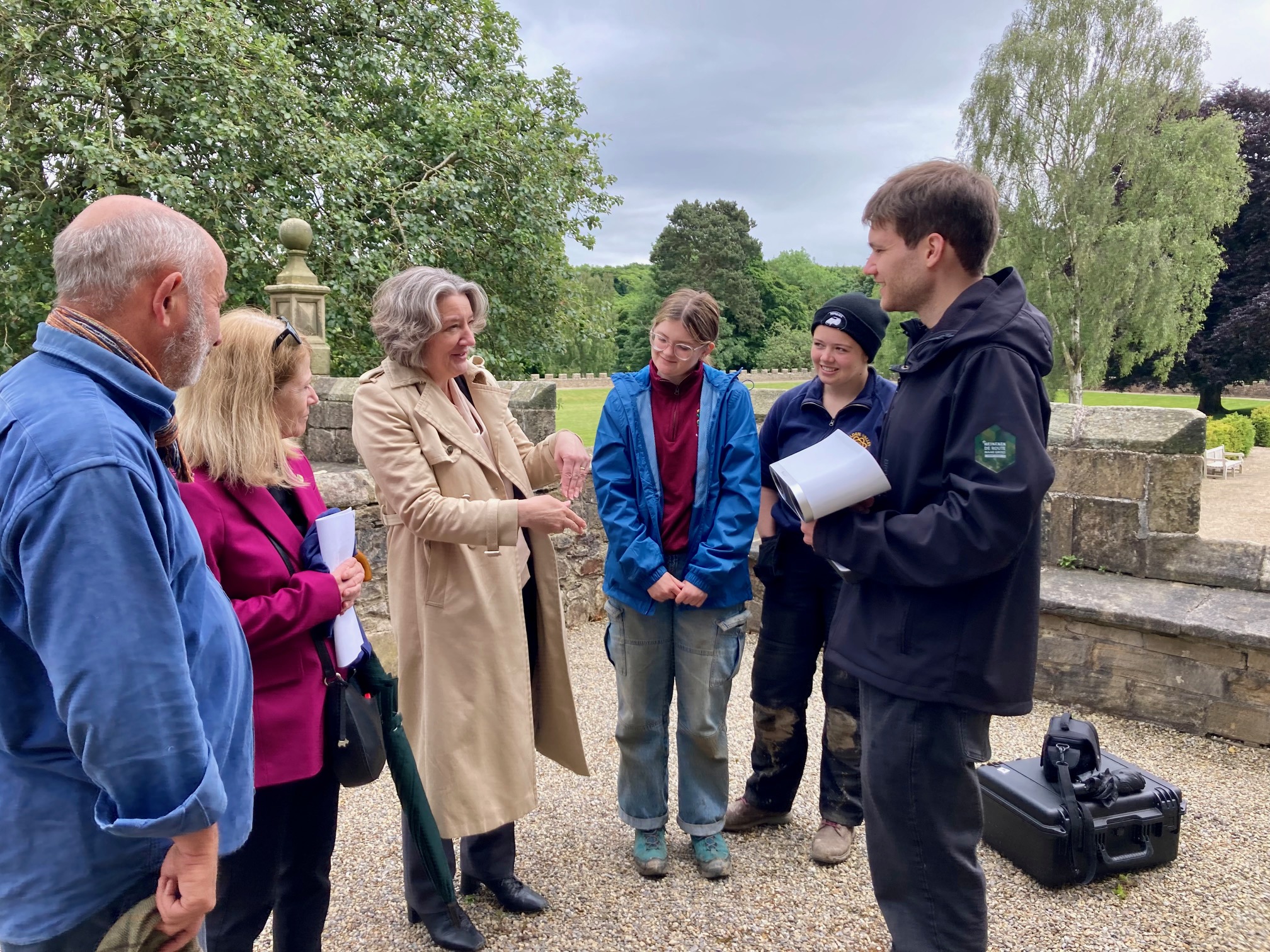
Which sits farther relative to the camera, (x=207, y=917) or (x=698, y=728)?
(x=698, y=728)

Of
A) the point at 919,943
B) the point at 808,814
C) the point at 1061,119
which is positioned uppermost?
the point at 1061,119

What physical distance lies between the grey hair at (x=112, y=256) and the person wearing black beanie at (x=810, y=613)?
2248 millimetres

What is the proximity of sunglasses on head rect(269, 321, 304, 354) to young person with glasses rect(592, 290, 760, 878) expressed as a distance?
3.90 ft

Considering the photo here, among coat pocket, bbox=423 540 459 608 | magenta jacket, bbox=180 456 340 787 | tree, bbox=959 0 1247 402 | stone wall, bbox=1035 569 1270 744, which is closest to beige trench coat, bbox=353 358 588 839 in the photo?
coat pocket, bbox=423 540 459 608

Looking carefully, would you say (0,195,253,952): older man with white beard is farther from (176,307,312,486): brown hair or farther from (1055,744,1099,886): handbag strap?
(1055,744,1099,886): handbag strap

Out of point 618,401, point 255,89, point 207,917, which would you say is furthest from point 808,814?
point 255,89

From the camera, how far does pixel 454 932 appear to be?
2578mm

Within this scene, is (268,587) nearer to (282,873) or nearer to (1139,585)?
(282,873)

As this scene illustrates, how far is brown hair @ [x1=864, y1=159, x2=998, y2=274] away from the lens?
1805 millimetres

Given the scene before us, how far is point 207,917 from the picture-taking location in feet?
6.20

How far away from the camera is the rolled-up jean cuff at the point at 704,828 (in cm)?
304

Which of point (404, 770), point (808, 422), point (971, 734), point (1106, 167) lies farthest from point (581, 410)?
point (971, 734)

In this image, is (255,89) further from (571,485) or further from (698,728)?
(698,728)

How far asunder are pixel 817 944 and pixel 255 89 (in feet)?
30.4
